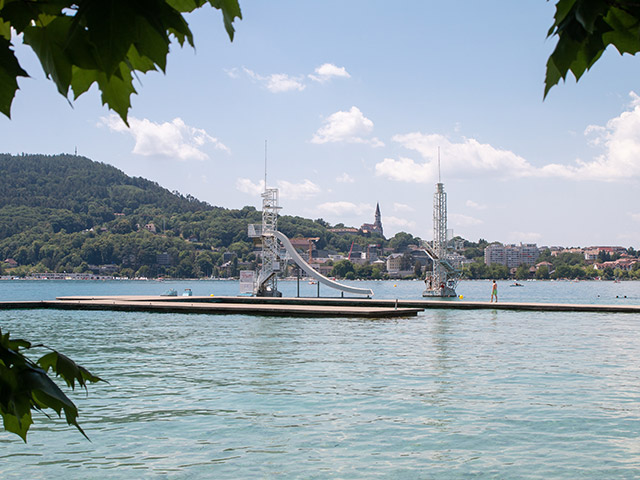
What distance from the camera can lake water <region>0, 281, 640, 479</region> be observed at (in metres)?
8.37

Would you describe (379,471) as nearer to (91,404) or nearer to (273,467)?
(273,467)

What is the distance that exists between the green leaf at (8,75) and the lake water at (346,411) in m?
7.34

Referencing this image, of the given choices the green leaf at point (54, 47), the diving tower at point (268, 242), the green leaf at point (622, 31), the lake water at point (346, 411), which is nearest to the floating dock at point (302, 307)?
the diving tower at point (268, 242)

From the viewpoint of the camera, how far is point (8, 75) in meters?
1.20

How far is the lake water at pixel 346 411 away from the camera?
837 cm

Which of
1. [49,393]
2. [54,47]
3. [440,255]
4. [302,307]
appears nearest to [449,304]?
[302,307]

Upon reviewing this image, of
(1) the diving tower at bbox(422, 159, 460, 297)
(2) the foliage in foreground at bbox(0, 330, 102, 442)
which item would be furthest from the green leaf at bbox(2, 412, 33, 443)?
(1) the diving tower at bbox(422, 159, 460, 297)

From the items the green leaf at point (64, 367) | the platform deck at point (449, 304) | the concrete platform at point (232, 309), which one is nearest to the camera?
the green leaf at point (64, 367)

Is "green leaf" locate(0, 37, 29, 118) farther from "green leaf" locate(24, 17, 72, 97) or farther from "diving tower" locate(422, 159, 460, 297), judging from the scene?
"diving tower" locate(422, 159, 460, 297)

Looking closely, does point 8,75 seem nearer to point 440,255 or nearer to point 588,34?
point 588,34

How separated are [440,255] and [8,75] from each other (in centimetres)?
6298

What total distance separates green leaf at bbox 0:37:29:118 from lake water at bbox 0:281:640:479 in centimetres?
734

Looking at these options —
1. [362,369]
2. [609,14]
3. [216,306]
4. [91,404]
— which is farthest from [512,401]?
[216,306]

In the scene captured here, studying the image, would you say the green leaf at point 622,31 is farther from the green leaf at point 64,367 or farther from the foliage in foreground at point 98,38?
Answer: the green leaf at point 64,367
